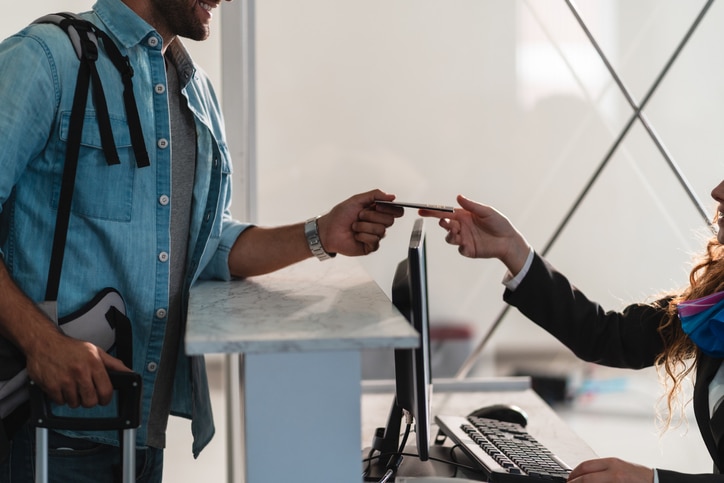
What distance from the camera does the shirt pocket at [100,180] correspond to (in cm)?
145

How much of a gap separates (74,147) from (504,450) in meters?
0.95

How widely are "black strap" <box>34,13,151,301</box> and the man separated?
0.6 inches

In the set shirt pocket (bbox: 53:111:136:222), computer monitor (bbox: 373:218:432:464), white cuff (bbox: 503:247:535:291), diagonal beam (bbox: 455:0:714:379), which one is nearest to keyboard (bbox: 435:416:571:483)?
computer monitor (bbox: 373:218:432:464)

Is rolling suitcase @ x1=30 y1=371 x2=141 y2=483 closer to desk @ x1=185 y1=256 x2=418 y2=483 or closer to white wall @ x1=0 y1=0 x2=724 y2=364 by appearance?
desk @ x1=185 y1=256 x2=418 y2=483

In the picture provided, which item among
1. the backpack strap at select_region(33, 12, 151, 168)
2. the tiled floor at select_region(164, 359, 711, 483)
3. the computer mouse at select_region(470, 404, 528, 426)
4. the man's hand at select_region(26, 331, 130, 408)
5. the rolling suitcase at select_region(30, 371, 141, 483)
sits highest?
the backpack strap at select_region(33, 12, 151, 168)

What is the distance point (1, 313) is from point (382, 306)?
1.91 feet

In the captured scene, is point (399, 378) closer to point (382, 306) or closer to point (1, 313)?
point (382, 306)

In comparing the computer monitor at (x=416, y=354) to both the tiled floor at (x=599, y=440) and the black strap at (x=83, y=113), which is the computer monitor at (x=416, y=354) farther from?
the tiled floor at (x=599, y=440)

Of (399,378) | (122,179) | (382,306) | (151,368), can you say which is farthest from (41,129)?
(399,378)

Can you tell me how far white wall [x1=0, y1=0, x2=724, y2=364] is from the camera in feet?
8.96

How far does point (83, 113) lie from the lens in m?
1.42

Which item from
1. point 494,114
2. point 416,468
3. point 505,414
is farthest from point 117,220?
point 494,114

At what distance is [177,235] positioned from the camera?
1.60 meters

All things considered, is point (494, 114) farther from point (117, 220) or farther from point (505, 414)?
point (117, 220)
